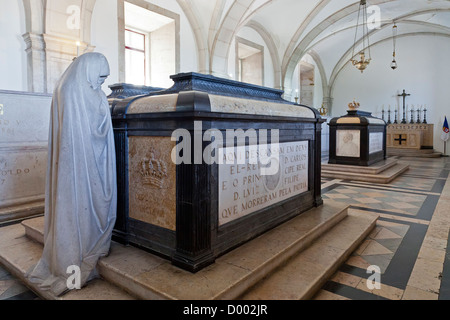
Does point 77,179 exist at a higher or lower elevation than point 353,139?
lower

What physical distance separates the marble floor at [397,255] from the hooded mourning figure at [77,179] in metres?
0.35

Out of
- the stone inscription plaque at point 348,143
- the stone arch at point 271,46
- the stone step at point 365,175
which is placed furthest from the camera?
the stone arch at point 271,46

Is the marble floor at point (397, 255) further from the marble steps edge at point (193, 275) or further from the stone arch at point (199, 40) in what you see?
the stone arch at point (199, 40)

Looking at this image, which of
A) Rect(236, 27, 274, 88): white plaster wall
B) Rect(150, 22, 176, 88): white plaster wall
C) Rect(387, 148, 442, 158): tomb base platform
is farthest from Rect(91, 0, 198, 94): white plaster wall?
Rect(387, 148, 442, 158): tomb base platform

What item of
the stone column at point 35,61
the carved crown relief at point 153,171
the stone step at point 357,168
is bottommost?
the stone step at point 357,168

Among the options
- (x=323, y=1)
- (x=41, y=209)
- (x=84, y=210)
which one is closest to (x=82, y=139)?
(x=84, y=210)

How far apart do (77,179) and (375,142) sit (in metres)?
7.46

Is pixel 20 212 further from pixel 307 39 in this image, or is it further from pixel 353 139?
pixel 307 39

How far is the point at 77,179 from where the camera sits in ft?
6.33

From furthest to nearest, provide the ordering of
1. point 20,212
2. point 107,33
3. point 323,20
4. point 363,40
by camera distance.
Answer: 1. point 363,40
2. point 323,20
3. point 107,33
4. point 20,212

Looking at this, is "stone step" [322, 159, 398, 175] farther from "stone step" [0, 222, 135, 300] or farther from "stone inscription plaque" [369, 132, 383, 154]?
"stone step" [0, 222, 135, 300]

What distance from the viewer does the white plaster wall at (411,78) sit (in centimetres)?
1352

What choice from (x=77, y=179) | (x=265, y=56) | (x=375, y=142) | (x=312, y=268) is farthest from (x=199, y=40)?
(x=312, y=268)

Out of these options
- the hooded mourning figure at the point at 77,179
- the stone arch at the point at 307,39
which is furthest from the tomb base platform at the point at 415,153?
the hooded mourning figure at the point at 77,179
